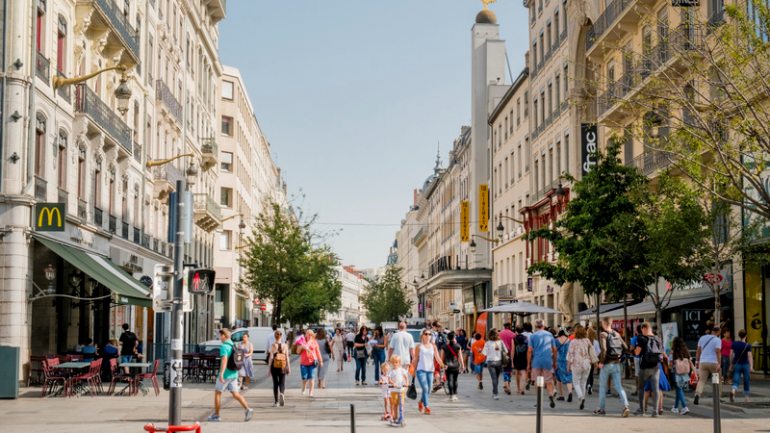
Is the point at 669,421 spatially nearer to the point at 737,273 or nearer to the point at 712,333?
the point at 712,333

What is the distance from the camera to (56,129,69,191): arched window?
26750 mm

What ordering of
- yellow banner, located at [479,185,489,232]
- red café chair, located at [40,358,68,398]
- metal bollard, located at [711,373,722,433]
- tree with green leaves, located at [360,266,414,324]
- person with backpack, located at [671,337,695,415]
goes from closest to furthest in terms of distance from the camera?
metal bollard, located at [711,373,722,433] → person with backpack, located at [671,337,695,415] → red café chair, located at [40,358,68,398] → yellow banner, located at [479,185,489,232] → tree with green leaves, located at [360,266,414,324]

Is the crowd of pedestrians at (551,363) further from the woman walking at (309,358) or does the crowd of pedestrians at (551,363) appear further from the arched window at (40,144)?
the arched window at (40,144)

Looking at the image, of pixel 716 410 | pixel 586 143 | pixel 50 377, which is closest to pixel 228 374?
pixel 50 377

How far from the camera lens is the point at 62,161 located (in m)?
27.0

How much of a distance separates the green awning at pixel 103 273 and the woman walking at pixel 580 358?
11504mm

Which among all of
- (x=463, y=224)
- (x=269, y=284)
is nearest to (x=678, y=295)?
(x=269, y=284)

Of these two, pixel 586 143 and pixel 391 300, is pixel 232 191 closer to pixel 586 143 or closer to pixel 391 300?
pixel 586 143

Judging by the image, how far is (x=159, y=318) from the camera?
35312mm

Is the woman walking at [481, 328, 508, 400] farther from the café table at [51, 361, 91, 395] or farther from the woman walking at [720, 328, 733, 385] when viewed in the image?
the café table at [51, 361, 91, 395]

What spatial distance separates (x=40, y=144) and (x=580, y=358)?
14931mm

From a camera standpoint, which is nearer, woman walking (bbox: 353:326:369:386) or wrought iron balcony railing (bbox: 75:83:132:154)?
woman walking (bbox: 353:326:369:386)

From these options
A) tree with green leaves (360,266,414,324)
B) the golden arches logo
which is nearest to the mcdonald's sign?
the golden arches logo

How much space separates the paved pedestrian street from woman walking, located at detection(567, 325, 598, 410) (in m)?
0.52
